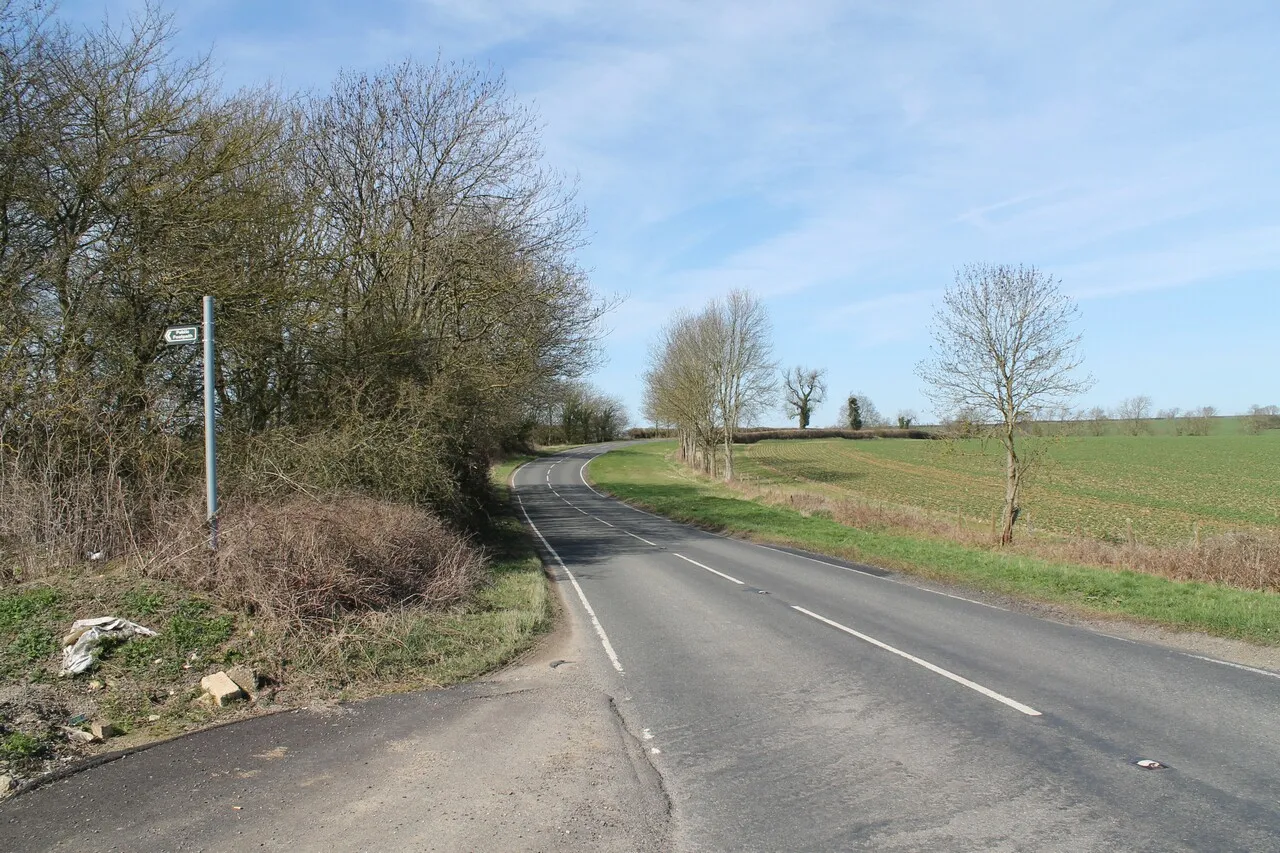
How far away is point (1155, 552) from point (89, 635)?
18147 mm

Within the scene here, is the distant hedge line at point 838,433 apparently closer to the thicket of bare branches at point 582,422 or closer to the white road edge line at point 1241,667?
the thicket of bare branches at point 582,422

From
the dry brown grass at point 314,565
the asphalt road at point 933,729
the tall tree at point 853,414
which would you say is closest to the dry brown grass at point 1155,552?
the asphalt road at point 933,729

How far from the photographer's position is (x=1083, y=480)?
51.1 m

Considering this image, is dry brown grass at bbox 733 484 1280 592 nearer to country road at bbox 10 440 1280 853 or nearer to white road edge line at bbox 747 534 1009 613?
white road edge line at bbox 747 534 1009 613

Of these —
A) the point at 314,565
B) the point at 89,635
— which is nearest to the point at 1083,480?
the point at 314,565

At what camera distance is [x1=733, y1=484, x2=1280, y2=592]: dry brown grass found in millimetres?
14148

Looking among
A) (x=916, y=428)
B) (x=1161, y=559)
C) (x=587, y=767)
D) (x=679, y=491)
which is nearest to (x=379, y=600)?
(x=587, y=767)

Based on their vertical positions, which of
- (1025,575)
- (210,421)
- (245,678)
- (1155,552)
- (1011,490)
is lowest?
(1025,575)

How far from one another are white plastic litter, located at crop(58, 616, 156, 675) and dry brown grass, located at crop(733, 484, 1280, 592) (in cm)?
1645

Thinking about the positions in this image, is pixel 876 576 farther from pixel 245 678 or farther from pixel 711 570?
pixel 245 678

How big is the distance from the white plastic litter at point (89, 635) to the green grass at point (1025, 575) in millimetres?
12178

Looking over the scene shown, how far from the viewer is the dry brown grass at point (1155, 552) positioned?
1415 cm

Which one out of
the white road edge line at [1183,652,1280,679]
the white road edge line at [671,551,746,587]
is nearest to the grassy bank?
the white road edge line at [671,551,746,587]

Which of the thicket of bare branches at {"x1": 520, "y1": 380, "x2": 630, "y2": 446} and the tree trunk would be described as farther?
the thicket of bare branches at {"x1": 520, "y1": 380, "x2": 630, "y2": 446}
